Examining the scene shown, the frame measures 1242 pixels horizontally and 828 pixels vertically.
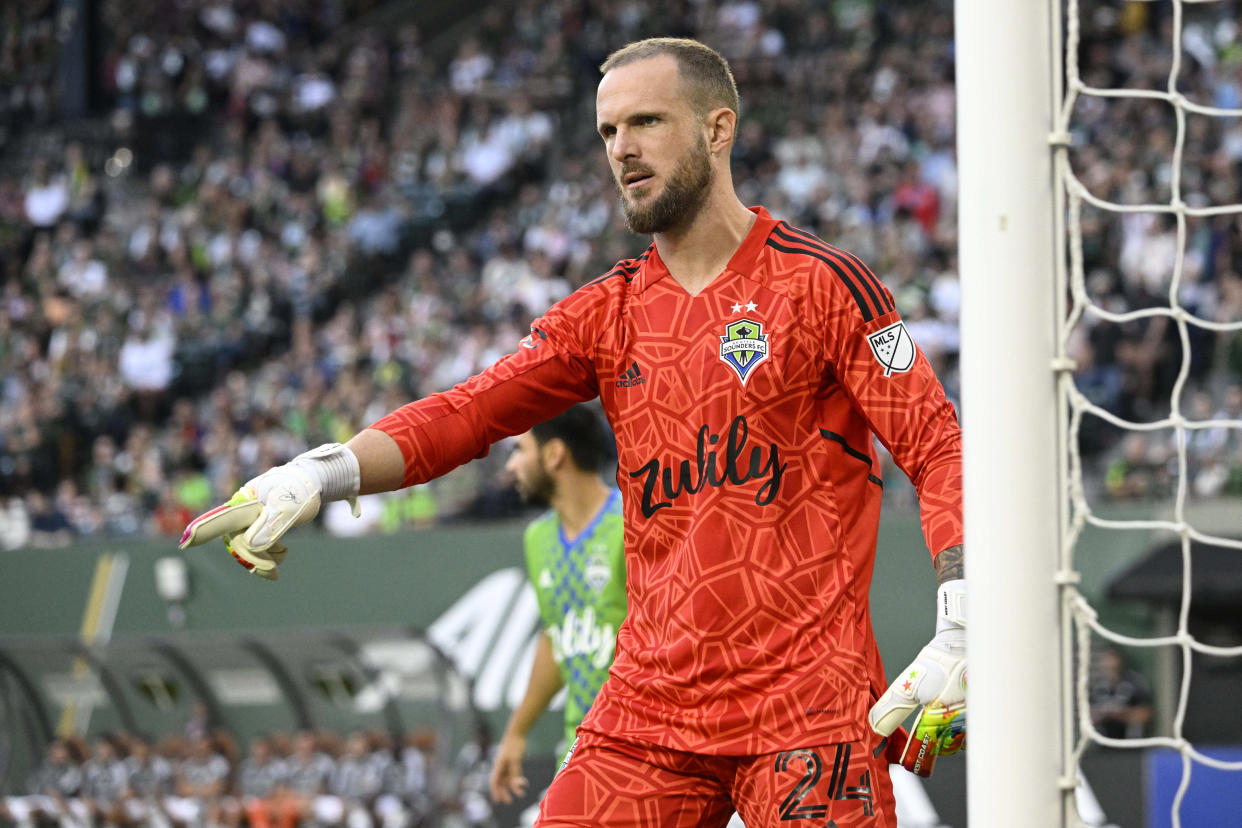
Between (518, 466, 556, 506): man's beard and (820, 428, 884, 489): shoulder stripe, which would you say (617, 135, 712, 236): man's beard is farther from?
(518, 466, 556, 506): man's beard

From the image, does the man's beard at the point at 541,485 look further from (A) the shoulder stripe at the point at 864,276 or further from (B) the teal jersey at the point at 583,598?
(A) the shoulder stripe at the point at 864,276

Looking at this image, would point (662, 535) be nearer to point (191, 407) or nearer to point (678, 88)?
point (678, 88)

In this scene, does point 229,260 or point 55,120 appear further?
point 55,120

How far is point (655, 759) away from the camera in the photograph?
3.30m

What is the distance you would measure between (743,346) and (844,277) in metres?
0.25

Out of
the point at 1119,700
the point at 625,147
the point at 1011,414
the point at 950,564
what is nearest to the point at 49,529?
the point at 1119,700

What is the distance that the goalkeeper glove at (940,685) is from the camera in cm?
295

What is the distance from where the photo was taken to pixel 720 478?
10.9 feet

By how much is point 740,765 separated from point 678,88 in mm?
1391

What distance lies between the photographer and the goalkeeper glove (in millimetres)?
2951

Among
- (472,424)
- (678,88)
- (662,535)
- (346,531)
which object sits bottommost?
(346,531)

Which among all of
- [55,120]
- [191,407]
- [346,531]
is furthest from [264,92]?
[346,531]

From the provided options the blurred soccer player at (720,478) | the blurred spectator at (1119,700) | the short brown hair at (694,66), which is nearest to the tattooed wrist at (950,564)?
the blurred soccer player at (720,478)

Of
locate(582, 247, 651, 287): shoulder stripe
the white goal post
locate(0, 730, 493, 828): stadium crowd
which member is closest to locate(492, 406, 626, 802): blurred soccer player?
locate(582, 247, 651, 287): shoulder stripe
